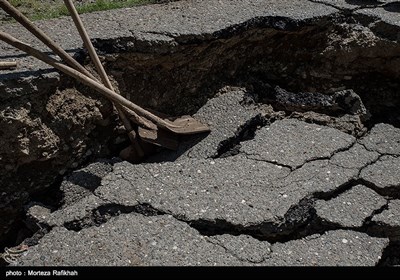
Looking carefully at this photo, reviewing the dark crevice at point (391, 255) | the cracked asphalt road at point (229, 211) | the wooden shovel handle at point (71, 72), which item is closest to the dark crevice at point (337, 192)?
the cracked asphalt road at point (229, 211)

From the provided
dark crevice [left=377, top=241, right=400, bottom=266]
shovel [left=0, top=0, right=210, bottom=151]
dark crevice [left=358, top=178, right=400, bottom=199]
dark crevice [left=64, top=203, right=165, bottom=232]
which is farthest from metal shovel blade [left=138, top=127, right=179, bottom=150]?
dark crevice [left=377, top=241, right=400, bottom=266]

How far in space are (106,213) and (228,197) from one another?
772mm

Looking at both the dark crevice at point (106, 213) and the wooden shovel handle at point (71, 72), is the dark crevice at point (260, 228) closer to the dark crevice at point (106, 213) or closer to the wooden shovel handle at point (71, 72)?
the dark crevice at point (106, 213)

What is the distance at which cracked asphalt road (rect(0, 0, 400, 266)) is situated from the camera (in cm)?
301

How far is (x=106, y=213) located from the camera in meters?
3.24

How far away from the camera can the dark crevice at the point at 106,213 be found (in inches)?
125

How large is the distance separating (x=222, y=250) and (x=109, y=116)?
137 centimetres

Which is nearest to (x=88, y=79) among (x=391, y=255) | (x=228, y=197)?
(x=228, y=197)

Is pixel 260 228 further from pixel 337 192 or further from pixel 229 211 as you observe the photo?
pixel 337 192

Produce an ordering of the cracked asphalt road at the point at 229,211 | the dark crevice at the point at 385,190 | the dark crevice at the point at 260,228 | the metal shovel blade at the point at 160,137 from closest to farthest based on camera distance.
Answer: the cracked asphalt road at the point at 229,211
the dark crevice at the point at 260,228
the dark crevice at the point at 385,190
the metal shovel blade at the point at 160,137

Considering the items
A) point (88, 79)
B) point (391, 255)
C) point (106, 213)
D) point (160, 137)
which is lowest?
point (391, 255)

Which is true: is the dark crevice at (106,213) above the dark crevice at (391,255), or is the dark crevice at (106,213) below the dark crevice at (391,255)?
above

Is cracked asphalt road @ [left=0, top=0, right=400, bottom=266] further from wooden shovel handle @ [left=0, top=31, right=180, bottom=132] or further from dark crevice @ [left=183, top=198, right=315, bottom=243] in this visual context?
wooden shovel handle @ [left=0, top=31, right=180, bottom=132]

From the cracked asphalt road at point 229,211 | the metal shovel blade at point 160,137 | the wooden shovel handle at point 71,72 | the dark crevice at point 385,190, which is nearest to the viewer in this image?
the cracked asphalt road at point 229,211
